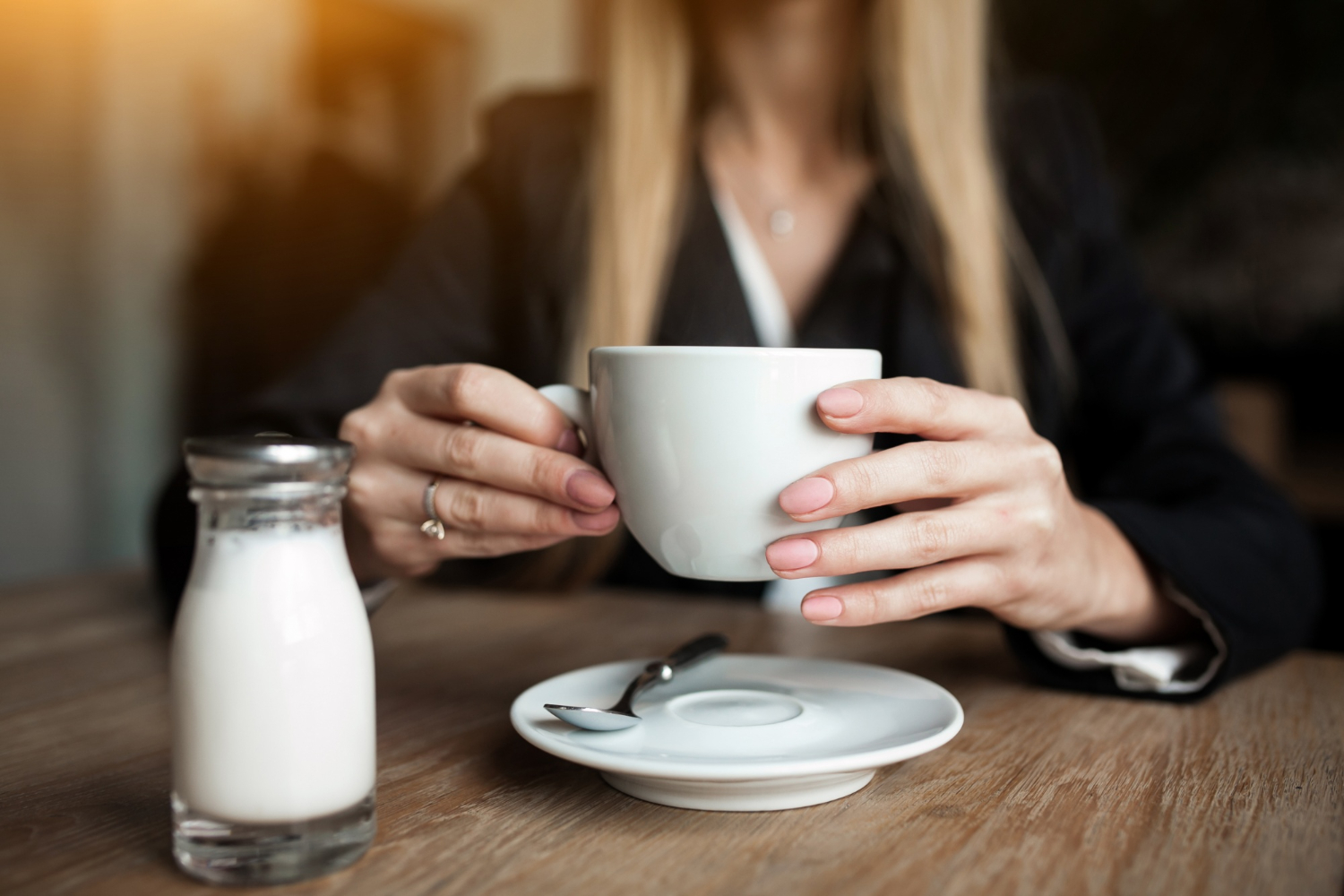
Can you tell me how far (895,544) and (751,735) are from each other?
0.13m

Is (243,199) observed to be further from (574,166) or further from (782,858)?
(782,858)

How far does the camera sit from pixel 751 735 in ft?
1.54

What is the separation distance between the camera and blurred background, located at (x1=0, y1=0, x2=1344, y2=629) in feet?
4.09

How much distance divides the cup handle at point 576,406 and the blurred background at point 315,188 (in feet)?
2.65

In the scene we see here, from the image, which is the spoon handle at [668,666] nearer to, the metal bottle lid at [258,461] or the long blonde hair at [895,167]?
the metal bottle lid at [258,461]

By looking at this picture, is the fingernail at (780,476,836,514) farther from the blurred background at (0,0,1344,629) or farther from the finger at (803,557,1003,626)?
the blurred background at (0,0,1344,629)

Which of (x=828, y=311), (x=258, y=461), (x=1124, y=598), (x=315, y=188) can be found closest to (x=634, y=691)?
(x=258, y=461)

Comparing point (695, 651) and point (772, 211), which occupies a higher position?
point (772, 211)

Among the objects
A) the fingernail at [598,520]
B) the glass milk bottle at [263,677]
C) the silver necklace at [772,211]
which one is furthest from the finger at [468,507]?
the silver necklace at [772,211]

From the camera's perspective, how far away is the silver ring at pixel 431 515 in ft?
2.07

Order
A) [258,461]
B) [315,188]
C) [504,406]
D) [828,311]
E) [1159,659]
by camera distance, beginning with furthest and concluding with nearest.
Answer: [315,188] → [828,311] → [1159,659] → [504,406] → [258,461]

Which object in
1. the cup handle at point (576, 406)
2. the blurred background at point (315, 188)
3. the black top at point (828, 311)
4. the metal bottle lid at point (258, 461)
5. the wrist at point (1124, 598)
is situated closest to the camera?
the metal bottle lid at point (258, 461)

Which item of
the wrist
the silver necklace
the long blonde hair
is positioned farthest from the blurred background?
the wrist

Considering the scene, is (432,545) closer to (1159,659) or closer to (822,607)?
(822,607)
